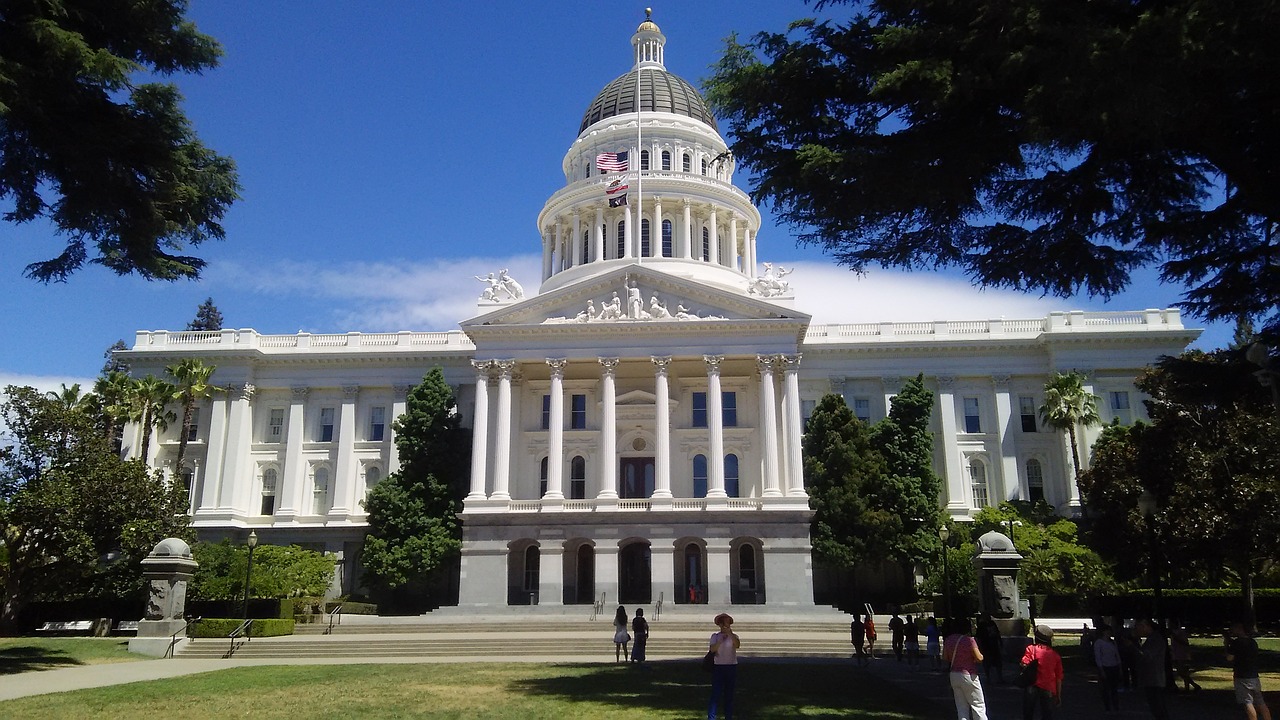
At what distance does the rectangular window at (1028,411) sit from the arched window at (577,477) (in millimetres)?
26600

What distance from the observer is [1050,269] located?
67.3ft

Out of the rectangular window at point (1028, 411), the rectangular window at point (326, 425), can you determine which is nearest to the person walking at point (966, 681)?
the rectangular window at point (1028, 411)

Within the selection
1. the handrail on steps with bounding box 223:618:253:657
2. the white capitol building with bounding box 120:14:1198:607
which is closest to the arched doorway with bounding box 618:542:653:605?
the white capitol building with bounding box 120:14:1198:607

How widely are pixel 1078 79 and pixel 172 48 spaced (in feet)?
59.2

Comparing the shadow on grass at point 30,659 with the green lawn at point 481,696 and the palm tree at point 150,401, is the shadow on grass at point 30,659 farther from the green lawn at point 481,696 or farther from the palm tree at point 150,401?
the palm tree at point 150,401

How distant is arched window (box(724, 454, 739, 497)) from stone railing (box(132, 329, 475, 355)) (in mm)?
17958

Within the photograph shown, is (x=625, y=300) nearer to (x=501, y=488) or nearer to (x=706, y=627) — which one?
(x=501, y=488)

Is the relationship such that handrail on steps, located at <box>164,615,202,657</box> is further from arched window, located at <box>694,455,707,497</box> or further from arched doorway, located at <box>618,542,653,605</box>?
arched window, located at <box>694,455,707,497</box>

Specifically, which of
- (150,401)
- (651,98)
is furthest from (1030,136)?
(651,98)

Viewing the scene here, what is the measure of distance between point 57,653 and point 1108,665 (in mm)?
30887

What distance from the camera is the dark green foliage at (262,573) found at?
44.2 m

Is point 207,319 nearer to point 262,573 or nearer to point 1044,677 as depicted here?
point 262,573

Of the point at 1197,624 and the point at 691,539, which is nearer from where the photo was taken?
the point at 1197,624

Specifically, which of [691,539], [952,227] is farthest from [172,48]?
[691,539]
